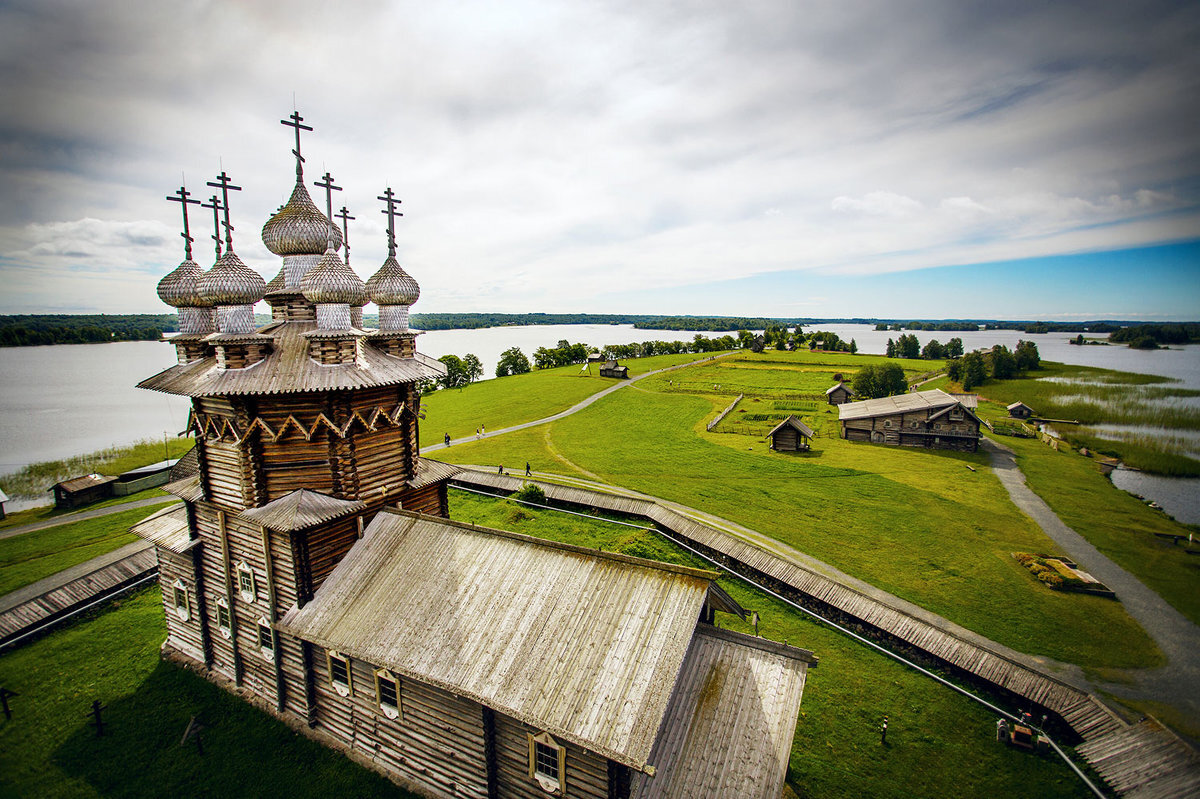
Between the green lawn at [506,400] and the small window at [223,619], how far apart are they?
3150 cm

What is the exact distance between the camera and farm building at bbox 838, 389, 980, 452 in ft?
138

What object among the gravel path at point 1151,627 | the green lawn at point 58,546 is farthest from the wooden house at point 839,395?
the green lawn at point 58,546

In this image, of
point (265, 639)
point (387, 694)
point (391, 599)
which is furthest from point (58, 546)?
point (391, 599)

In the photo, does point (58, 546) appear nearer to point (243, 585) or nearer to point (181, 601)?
point (181, 601)

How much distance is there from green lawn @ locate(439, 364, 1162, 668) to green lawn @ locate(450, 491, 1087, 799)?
205 inches

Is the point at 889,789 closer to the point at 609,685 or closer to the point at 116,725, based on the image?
the point at 609,685

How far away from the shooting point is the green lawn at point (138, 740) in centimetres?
1115

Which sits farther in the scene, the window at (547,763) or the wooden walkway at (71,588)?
the wooden walkway at (71,588)

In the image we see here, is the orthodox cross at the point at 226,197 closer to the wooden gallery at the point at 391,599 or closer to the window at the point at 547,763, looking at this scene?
the wooden gallery at the point at 391,599

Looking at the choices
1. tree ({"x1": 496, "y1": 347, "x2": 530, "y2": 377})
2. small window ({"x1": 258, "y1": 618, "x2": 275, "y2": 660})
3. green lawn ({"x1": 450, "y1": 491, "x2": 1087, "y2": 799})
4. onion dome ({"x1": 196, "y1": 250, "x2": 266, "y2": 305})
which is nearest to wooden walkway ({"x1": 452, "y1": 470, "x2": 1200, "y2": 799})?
green lawn ({"x1": 450, "y1": 491, "x2": 1087, "y2": 799})

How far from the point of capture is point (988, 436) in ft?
153

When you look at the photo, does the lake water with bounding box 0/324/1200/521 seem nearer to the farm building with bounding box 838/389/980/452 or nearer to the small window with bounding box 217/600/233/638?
the farm building with bounding box 838/389/980/452

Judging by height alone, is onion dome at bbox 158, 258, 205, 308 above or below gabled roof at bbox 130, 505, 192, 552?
above

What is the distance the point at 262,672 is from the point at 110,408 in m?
64.2
